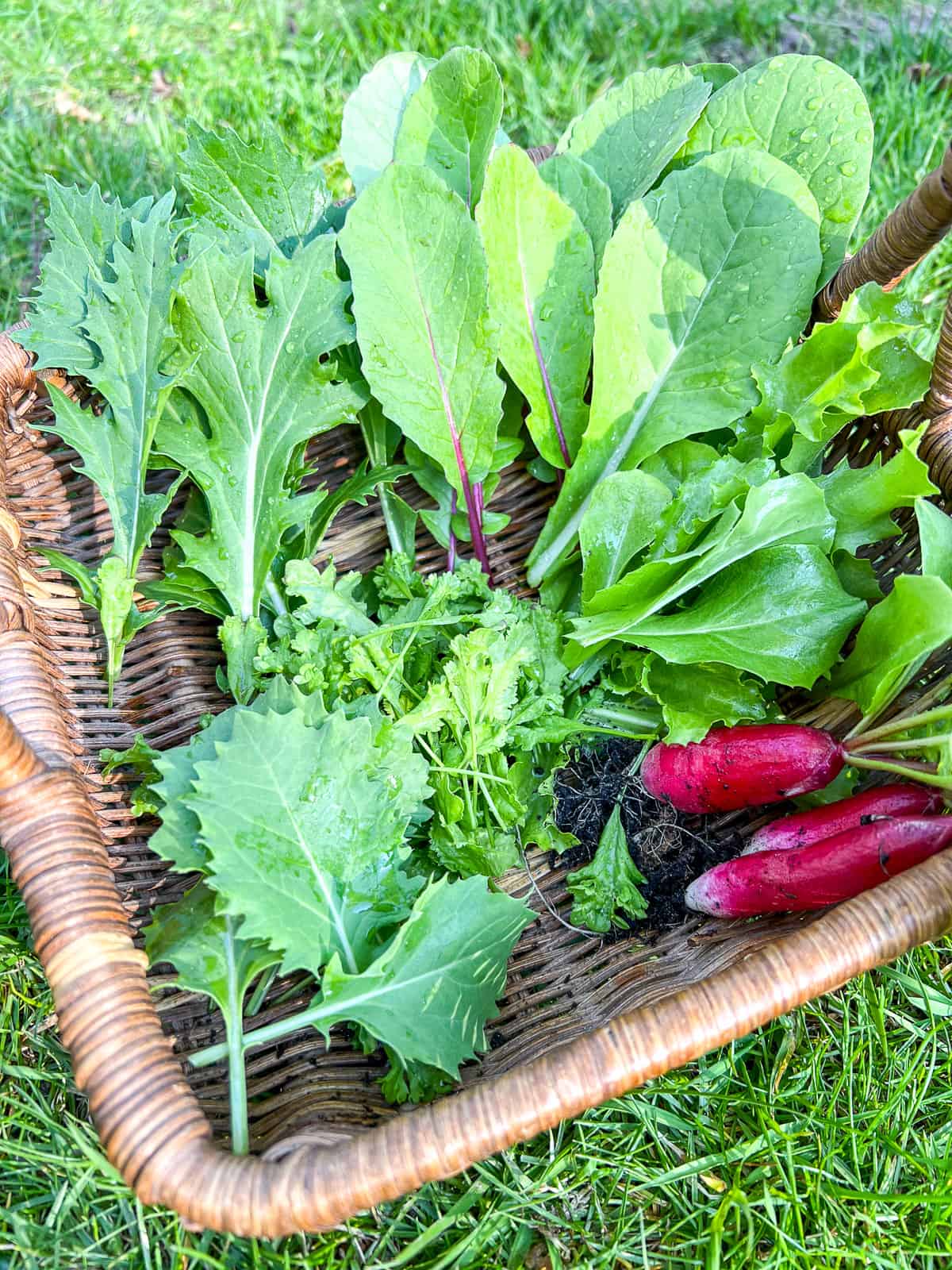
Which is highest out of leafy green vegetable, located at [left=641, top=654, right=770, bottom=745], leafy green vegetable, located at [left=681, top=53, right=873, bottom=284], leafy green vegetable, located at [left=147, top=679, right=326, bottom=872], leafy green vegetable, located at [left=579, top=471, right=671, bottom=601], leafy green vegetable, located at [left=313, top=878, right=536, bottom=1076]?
leafy green vegetable, located at [left=681, top=53, right=873, bottom=284]

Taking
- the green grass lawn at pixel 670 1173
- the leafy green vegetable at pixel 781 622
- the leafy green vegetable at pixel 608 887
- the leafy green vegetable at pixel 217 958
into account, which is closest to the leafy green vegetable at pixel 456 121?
the leafy green vegetable at pixel 781 622

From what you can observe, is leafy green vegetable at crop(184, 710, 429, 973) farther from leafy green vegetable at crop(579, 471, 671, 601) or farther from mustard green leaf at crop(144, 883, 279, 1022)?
leafy green vegetable at crop(579, 471, 671, 601)

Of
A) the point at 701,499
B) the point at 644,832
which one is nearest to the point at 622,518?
the point at 701,499

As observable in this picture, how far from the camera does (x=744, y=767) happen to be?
130cm

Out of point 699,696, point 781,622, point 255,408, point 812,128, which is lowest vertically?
point 699,696

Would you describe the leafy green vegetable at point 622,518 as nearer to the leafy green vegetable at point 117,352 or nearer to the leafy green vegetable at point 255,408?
the leafy green vegetable at point 255,408

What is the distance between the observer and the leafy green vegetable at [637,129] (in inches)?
57.3

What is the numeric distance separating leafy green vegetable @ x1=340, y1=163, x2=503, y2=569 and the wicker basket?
45 centimetres

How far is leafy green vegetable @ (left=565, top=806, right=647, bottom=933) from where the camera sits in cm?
130

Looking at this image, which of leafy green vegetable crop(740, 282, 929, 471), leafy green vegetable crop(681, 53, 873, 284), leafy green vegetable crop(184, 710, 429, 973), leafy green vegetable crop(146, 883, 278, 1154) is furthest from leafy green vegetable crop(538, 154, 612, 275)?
leafy green vegetable crop(146, 883, 278, 1154)

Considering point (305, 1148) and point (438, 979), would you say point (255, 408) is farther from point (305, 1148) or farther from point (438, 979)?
point (305, 1148)

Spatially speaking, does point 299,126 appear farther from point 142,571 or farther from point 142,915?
point 142,915

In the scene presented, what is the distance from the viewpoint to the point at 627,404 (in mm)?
1494

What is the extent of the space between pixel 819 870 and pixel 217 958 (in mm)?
708
